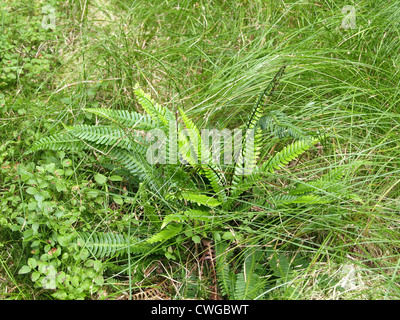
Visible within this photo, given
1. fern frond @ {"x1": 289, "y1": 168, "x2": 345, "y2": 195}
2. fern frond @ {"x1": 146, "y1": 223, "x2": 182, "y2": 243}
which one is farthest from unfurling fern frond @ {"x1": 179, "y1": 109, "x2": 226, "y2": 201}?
fern frond @ {"x1": 289, "y1": 168, "x2": 345, "y2": 195}

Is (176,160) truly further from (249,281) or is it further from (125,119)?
(249,281)

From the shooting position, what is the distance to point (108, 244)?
2299 mm

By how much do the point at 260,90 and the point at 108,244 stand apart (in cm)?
145

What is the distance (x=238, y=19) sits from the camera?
3504mm

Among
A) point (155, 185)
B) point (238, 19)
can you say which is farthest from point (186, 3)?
point (155, 185)

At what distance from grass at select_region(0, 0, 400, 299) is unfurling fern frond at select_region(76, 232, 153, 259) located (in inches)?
3.2

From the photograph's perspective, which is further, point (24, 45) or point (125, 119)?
point (24, 45)

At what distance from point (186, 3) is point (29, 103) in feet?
5.28

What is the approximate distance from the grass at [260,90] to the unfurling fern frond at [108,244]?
82mm

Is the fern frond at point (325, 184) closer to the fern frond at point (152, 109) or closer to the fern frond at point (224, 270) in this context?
the fern frond at point (224, 270)

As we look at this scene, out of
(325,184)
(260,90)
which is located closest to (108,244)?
(325,184)

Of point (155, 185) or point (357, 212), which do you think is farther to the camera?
point (155, 185)

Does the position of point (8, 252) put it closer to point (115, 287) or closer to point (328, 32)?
point (115, 287)
